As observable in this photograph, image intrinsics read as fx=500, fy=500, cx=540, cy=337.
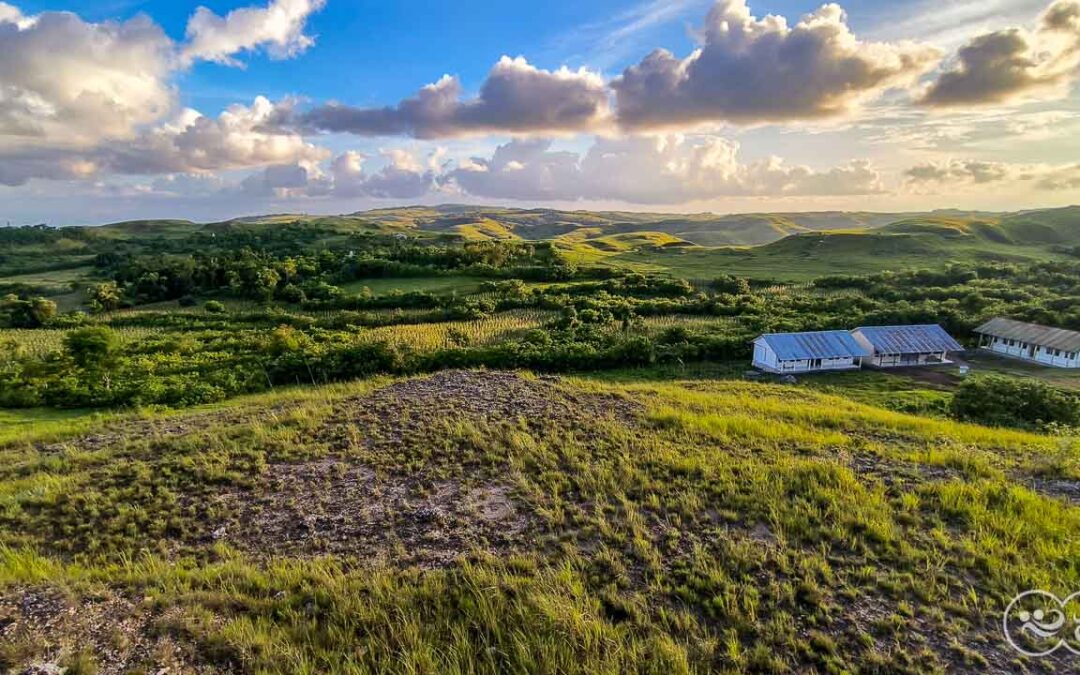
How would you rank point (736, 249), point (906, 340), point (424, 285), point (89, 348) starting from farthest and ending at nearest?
1. point (736, 249)
2. point (424, 285)
3. point (906, 340)
4. point (89, 348)

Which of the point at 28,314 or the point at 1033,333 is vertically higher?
the point at 28,314

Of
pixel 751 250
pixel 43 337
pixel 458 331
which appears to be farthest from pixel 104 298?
pixel 751 250

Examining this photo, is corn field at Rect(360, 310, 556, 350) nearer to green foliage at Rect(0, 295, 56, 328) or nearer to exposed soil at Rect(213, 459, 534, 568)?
exposed soil at Rect(213, 459, 534, 568)

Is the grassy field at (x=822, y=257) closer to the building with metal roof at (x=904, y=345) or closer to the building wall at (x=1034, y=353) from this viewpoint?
the building wall at (x=1034, y=353)

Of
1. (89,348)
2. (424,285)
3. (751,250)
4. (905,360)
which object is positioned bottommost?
(905,360)

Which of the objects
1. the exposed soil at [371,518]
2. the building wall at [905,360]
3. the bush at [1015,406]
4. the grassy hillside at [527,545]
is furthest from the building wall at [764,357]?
the exposed soil at [371,518]

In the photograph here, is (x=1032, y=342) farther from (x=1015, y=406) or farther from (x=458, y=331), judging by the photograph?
(x=458, y=331)

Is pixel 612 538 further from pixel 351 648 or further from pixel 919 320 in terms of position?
pixel 919 320
